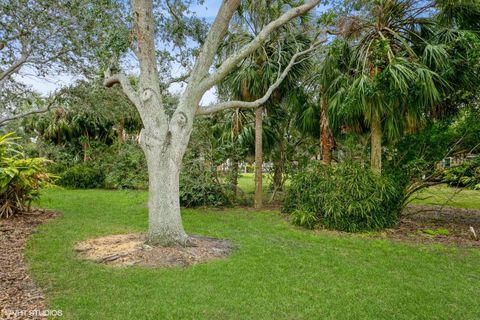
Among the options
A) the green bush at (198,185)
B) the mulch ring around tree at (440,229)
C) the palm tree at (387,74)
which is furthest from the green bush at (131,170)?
the mulch ring around tree at (440,229)

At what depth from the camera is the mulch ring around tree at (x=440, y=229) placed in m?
7.43

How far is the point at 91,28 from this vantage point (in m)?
8.22

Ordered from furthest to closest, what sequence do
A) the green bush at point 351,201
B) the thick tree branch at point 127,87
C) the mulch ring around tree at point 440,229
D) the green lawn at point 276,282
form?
1. the green bush at point 351,201
2. the mulch ring around tree at point 440,229
3. the thick tree branch at point 127,87
4. the green lawn at point 276,282

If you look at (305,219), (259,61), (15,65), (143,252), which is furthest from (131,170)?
(143,252)

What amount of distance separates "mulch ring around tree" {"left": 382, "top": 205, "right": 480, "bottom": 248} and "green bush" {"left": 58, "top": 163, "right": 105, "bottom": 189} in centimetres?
1383

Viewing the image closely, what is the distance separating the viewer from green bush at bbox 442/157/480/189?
8.30 meters

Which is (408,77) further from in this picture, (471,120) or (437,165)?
(437,165)

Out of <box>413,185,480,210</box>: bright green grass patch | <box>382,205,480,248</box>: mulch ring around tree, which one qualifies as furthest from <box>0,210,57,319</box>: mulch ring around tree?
<box>413,185,480,210</box>: bright green grass patch

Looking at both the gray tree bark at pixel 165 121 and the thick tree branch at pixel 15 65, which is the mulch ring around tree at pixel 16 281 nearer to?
the gray tree bark at pixel 165 121

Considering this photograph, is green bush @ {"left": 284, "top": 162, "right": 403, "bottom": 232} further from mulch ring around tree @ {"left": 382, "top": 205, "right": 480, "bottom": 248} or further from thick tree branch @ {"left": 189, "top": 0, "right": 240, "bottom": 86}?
thick tree branch @ {"left": 189, "top": 0, "right": 240, "bottom": 86}

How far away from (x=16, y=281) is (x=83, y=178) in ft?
44.1

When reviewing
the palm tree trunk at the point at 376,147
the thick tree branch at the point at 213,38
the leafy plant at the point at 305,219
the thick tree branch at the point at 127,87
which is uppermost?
the thick tree branch at the point at 213,38

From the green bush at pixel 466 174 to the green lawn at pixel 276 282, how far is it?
96.6 inches

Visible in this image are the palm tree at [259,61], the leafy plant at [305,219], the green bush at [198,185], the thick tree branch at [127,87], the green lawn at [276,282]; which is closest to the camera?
the green lawn at [276,282]
